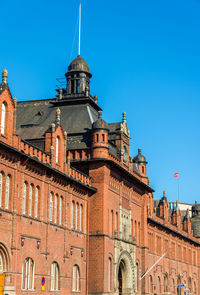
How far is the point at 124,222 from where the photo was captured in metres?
60.8

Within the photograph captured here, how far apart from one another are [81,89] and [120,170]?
11.3 meters

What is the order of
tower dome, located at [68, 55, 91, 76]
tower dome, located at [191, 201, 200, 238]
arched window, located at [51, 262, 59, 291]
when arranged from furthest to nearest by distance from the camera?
tower dome, located at [191, 201, 200, 238]
tower dome, located at [68, 55, 91, 76]
arched window, located at [51, 262, 59, 291]

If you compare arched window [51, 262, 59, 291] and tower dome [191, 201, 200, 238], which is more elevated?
tower dome [191, 201, 200, 238]

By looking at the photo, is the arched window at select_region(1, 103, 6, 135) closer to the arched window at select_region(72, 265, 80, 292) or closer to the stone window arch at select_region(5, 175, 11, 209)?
the stone window arch at select_region(5, 175, 11, 209)

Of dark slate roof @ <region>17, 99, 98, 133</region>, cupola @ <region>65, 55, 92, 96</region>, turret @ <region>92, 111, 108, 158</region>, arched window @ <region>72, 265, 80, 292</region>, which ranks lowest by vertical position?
arched window @ <region>72, 265, 80, 292</region>

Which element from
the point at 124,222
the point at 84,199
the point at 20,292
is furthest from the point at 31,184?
the point at 124,222

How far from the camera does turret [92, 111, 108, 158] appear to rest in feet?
180

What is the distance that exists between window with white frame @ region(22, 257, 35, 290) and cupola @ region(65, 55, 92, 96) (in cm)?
2615

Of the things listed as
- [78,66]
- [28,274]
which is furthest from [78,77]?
[28,274]

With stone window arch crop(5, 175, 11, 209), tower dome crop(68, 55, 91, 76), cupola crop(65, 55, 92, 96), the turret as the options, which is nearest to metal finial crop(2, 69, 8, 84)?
stone window arch crop(5, 175, 11, 209)

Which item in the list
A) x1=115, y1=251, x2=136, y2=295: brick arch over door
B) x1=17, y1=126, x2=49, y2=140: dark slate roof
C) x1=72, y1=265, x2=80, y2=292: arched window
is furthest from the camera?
x1=115, y1=251, x2=136, y2=295: brick arch over door

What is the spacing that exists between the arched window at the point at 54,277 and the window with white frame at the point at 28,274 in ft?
13.2

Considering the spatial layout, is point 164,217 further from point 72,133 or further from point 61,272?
point 61,272

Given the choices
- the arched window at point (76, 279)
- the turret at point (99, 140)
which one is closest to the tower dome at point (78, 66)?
the turret at point (99, 140)
